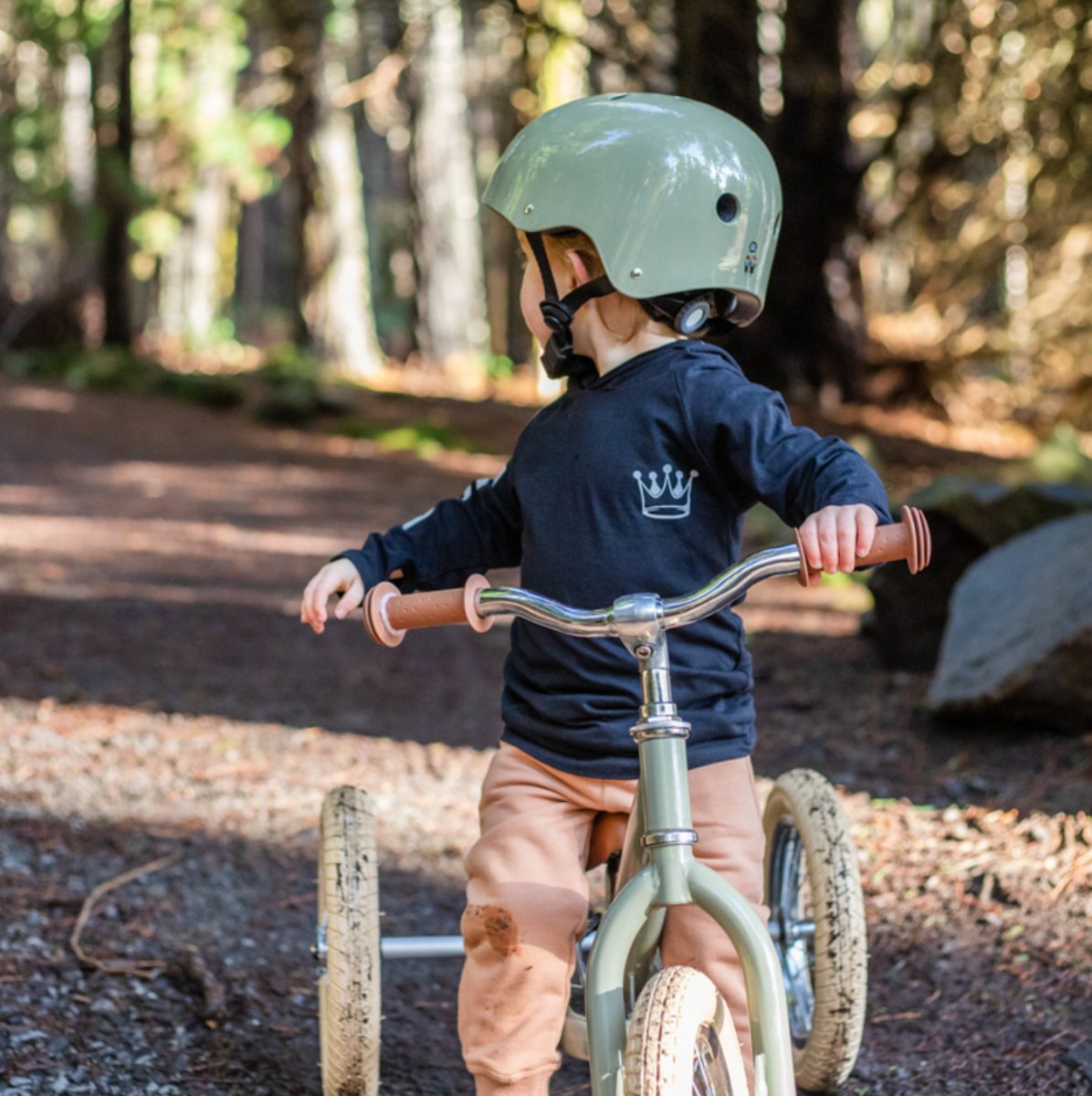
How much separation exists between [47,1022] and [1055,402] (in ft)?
40.7

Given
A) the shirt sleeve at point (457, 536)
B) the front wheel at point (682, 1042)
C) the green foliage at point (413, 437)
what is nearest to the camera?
the front wheel at point (682, 1042)

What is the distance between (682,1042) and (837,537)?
2.35 feet

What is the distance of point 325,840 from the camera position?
9.23ft

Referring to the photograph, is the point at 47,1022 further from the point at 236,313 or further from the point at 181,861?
the point at 236,313

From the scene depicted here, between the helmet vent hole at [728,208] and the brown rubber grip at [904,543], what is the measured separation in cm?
71

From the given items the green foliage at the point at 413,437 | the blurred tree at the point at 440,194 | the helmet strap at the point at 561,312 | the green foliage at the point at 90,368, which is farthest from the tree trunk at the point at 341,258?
the helmet strap at the point at 561,312

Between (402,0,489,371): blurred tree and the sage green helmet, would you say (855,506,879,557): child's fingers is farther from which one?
(402,0,489,371): blurred tree

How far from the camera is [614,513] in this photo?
246 cm

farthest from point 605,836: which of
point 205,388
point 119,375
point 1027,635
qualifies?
point 119,375

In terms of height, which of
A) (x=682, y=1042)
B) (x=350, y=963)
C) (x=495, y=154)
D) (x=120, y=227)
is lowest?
(x=350, y=963)

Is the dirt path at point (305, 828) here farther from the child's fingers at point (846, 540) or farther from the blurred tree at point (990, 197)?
the blurred tree at point (990, 197)

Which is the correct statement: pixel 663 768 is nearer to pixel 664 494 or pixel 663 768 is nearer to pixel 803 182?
pixel 664 494

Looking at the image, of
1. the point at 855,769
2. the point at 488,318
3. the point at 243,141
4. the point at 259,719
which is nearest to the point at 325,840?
the point at 855,769

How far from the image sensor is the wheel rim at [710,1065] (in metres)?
2.12
